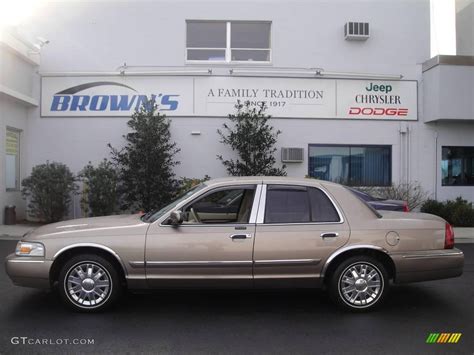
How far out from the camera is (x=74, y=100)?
1395cm

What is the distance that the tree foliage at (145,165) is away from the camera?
13.0 meters

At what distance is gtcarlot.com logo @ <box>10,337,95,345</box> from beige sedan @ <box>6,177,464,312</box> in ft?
2.27

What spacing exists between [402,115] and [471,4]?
5.81m

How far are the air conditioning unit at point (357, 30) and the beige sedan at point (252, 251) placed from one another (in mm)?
9886

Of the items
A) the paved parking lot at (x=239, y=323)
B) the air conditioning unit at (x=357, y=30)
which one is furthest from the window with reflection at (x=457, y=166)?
the paved parking lot at (x=239, y=323)

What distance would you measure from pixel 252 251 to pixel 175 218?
0.92 m

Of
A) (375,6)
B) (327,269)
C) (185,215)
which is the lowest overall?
(327,269)

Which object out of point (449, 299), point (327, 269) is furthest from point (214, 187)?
point (449, 299)

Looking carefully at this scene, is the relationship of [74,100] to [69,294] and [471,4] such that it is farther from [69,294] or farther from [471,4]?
[471,4]

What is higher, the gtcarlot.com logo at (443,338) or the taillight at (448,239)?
the taillight at (448,239)

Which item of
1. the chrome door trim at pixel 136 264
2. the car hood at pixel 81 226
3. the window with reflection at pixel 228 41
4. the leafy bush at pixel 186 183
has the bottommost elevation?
the chrome door trim at pixel 136 264

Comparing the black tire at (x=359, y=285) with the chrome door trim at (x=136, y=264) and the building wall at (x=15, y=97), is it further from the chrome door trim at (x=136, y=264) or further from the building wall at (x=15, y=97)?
the building wall at (x=15, y=97)

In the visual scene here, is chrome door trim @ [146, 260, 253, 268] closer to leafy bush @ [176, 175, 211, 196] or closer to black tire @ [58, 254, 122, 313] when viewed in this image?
black tire @ [58, 254, 122, 313]

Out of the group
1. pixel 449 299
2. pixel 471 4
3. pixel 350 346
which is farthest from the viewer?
pixel 471 4
